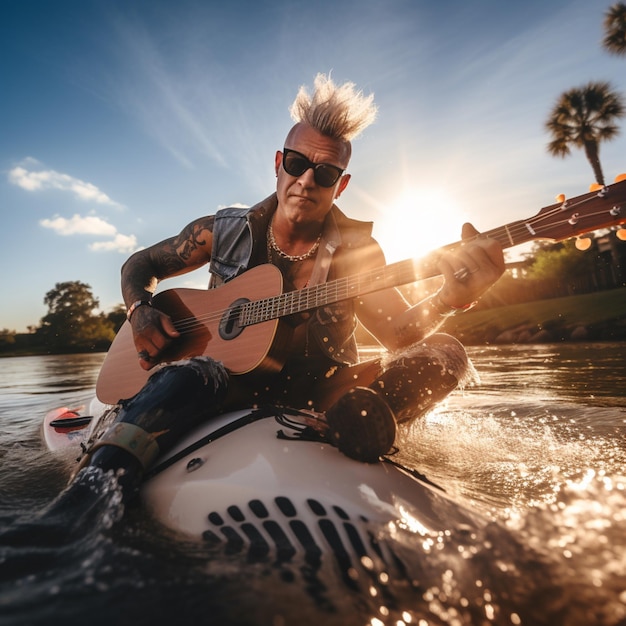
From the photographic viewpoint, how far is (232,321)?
245 cm

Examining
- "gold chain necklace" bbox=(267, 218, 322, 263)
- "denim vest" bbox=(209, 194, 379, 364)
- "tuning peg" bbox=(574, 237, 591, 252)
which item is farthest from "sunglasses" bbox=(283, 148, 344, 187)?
"tuning peg" bbox=(574, 237, 591, 252)

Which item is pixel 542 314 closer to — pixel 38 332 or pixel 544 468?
pixel 544 468

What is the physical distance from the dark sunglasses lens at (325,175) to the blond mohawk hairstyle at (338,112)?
25cm

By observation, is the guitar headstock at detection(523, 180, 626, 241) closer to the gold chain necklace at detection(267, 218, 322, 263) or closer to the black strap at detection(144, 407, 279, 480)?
the gold chain necklace at detection(267, 218, 322, 263)

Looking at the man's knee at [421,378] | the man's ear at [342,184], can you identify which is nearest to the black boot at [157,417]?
the man's knee at [421,378]

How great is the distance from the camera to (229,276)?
2.88 metres

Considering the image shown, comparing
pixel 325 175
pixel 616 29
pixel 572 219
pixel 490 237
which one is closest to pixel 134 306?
pixel 325 175

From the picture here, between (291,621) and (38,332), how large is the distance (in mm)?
61534

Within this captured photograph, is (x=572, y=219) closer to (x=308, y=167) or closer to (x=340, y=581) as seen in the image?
(x=308, y=167)

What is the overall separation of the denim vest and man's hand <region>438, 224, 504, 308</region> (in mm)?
861

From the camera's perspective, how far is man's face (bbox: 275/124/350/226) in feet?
8.94

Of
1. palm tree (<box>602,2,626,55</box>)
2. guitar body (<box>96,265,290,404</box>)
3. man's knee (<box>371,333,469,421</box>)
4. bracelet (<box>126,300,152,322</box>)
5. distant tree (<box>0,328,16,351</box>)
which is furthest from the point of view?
distant tree (<box>0,328,16,351</box>)

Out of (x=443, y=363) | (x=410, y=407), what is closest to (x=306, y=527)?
(x=410, y=407)

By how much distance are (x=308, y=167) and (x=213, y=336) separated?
50.8 inches
